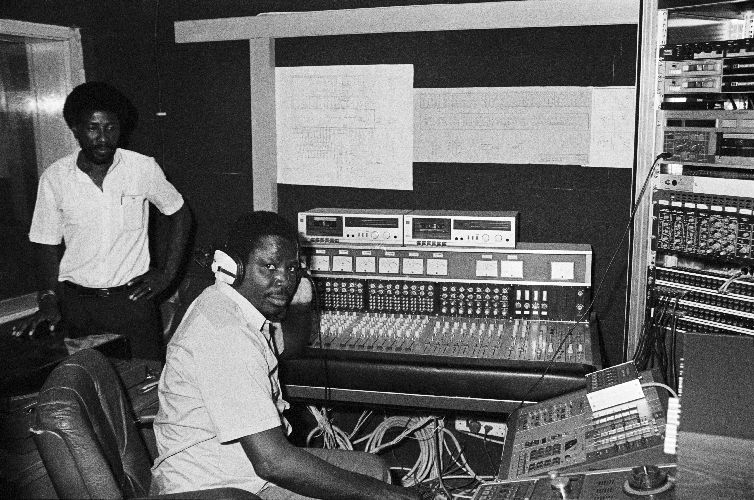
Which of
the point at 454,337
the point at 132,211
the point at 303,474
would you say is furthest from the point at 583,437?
the point at 132,211

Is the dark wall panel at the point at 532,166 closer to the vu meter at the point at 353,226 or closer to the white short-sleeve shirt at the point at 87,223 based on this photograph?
the vu meter at the point at 353,226

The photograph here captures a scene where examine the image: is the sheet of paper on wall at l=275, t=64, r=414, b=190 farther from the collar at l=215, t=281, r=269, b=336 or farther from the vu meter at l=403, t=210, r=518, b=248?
the collar at l=215, t=281, r=269, b=336

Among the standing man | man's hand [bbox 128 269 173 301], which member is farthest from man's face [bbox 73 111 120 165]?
Result: man's hand [bbox 128 269 173 301]

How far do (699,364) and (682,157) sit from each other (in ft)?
3.85

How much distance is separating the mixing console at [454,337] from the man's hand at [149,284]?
0.82m

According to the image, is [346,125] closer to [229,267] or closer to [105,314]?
[105,314]

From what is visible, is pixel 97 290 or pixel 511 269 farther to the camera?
pixel 97 290

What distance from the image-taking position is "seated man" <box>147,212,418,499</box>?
1.78 metres

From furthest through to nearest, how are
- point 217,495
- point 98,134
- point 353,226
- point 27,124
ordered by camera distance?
point 27,124 < point 98,134 < point 353,226 < point 217,495

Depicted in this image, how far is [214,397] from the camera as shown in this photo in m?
1.78

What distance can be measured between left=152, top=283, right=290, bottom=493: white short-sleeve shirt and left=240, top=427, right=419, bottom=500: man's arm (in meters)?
0.04

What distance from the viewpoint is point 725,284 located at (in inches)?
92.6

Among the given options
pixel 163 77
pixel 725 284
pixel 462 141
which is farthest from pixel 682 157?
pixel 163 77

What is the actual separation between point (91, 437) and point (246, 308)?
0.50 meters
